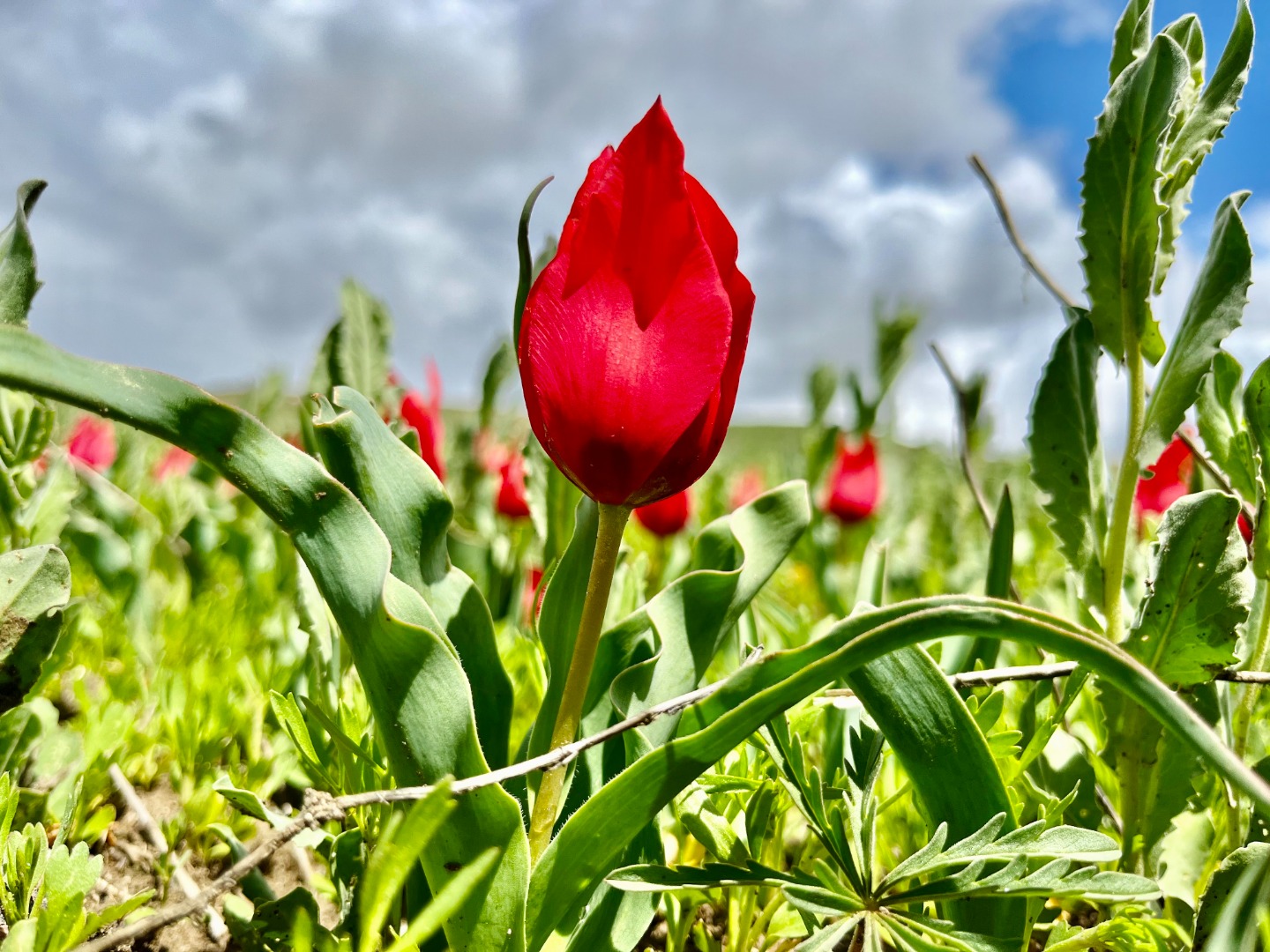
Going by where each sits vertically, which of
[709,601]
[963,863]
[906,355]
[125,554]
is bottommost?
[963,863]

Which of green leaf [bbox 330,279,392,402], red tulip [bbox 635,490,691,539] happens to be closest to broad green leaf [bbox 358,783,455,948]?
green leaf [bbox 330,279,392,402]

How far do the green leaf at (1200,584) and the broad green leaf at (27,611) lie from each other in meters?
1.07

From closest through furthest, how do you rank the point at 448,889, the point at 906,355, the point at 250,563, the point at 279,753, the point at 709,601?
the point at 448,889 < the point at 709,601 < the point at 279,753 < the point at 250,563 < the point at 906,355

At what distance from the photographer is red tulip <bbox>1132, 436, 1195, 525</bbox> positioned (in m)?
2.03

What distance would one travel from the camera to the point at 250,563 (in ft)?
7.98

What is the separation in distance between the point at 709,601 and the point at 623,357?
0.94ft

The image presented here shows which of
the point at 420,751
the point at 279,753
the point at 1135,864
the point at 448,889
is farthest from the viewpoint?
the point at 279,753

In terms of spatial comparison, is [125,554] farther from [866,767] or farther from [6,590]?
[866,767]

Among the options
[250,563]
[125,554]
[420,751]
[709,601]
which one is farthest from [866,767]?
[250,563]

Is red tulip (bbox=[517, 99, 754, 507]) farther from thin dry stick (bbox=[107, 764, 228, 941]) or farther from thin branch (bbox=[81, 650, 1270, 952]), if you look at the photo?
thin dry stick (bbox=[107, 764, 228, 941])

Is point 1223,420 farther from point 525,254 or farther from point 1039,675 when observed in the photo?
point 525,254

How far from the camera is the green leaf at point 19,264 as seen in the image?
0.93 metres

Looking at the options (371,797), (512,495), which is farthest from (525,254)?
(512,495)

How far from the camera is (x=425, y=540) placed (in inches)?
35.5
